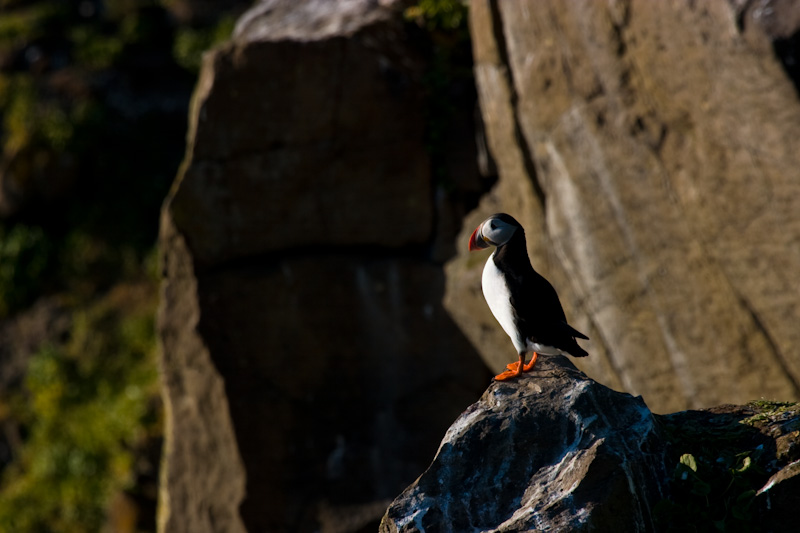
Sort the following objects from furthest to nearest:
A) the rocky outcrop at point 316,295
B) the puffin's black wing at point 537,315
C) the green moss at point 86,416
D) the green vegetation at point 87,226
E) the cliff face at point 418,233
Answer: the green vegetation at point 87,226
the green moss at point 86,416
the rocky outcrop at point 316,295
the cliff face at point 418,233
the puffin's black wing at point 537,315

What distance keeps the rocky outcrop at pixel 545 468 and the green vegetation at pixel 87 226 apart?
21.8 feet

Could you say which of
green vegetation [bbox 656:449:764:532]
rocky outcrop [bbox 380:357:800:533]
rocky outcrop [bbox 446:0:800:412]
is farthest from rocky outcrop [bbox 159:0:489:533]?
green vegetation [bbox 656:449:764:532]

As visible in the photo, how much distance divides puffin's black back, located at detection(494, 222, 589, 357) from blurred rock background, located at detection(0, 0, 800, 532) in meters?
1.67

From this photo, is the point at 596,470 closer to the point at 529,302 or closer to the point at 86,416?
the point at 529,302

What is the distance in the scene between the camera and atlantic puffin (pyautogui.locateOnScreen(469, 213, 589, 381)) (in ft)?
12.0

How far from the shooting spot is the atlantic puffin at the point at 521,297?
12.0ft

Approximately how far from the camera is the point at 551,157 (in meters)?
5.71

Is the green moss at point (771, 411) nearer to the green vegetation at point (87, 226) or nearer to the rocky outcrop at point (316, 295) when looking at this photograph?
the rocky outcrop at point (316, 295)

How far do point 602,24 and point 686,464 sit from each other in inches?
120

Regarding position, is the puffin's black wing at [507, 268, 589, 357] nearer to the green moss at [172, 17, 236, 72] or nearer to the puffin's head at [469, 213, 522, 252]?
the puffin's head at [469, 213, 522, 252]

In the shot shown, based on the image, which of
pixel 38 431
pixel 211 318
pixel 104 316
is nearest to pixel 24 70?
pixel 104 316

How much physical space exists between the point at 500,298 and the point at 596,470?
1.01 m

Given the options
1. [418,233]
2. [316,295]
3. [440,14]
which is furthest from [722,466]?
[440,14]

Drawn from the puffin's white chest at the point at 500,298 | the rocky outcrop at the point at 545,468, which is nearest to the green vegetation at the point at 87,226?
the puffin's white chest at the point at 500,298
